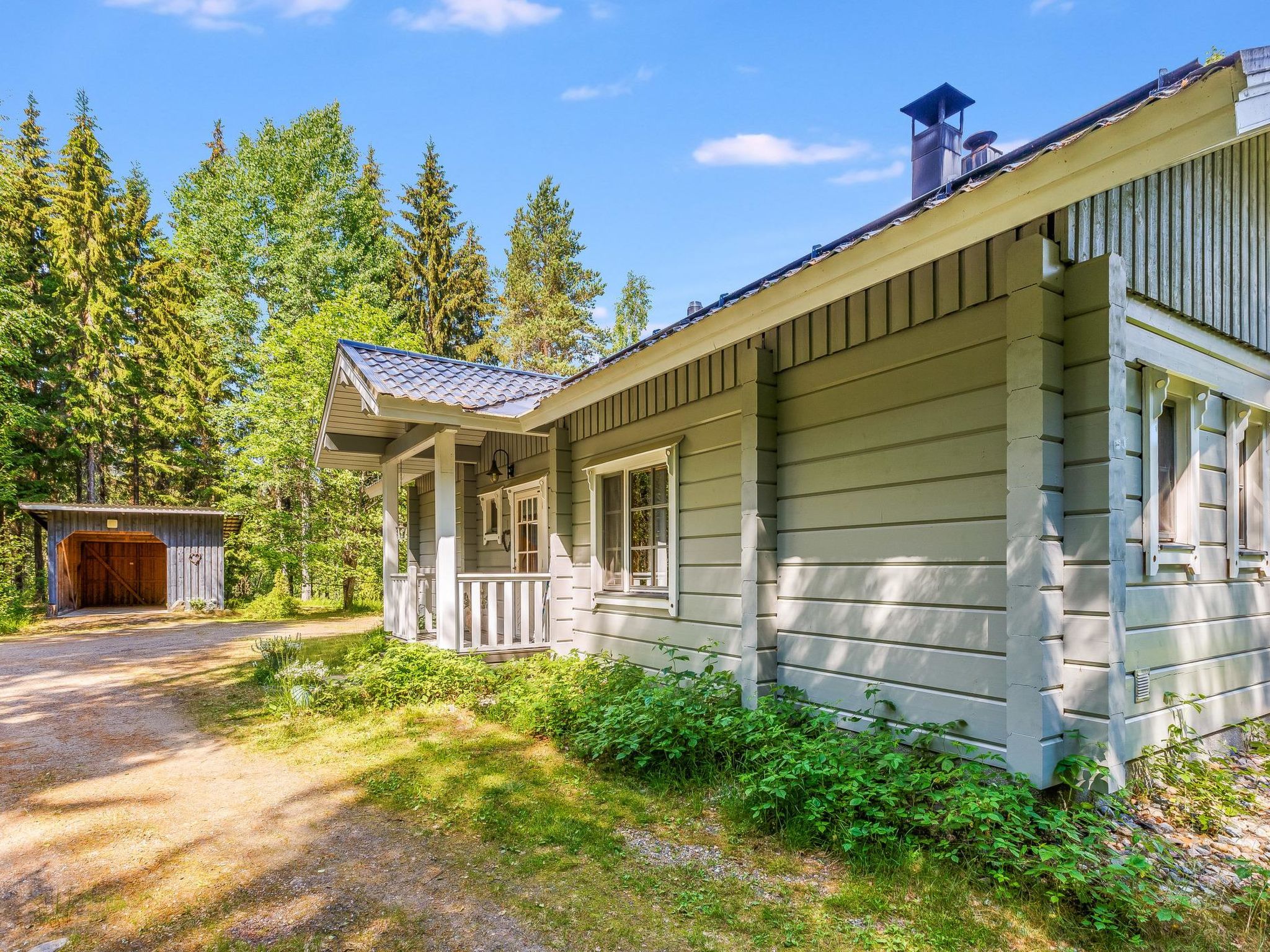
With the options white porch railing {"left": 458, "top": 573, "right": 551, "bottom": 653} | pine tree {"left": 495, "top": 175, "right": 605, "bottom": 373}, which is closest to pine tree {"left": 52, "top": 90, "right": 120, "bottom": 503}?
pine tree {"left": 495, "top": 175, "right": 605, "bottom": 373}

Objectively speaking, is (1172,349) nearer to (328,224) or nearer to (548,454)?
(548,454)

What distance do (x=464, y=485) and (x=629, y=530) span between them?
4.10 meters

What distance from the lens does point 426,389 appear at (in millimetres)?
6121

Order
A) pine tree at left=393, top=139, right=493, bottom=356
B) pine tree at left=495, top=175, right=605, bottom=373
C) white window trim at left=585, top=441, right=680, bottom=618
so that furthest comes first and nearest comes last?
1. pine tree at left=495, top=175, right=605, bottom=373
2. pine tree at left=393, top=139, right=493, bottom=356
3. white window trim at left=585, top=441, right=680, bottom=618

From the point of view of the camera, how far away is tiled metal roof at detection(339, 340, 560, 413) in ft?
19.6

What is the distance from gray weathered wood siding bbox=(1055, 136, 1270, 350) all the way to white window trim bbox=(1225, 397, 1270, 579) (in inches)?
20.4

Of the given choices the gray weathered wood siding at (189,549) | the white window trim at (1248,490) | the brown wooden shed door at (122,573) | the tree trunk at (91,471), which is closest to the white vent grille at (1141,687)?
the white window trim at (1248,490)

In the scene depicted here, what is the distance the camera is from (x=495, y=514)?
8.85 metres

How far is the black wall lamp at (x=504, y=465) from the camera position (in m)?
8.09

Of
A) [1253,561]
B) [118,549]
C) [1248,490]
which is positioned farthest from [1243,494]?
[118,549]

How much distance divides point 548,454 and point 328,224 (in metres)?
15.3

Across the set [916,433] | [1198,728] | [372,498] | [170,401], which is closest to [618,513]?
[916,433]

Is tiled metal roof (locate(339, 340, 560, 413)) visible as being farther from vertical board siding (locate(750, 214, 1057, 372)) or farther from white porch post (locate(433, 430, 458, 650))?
vertical board siding (locate(750, 214, 1057, 372))

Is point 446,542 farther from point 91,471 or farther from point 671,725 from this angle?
point 91,471
